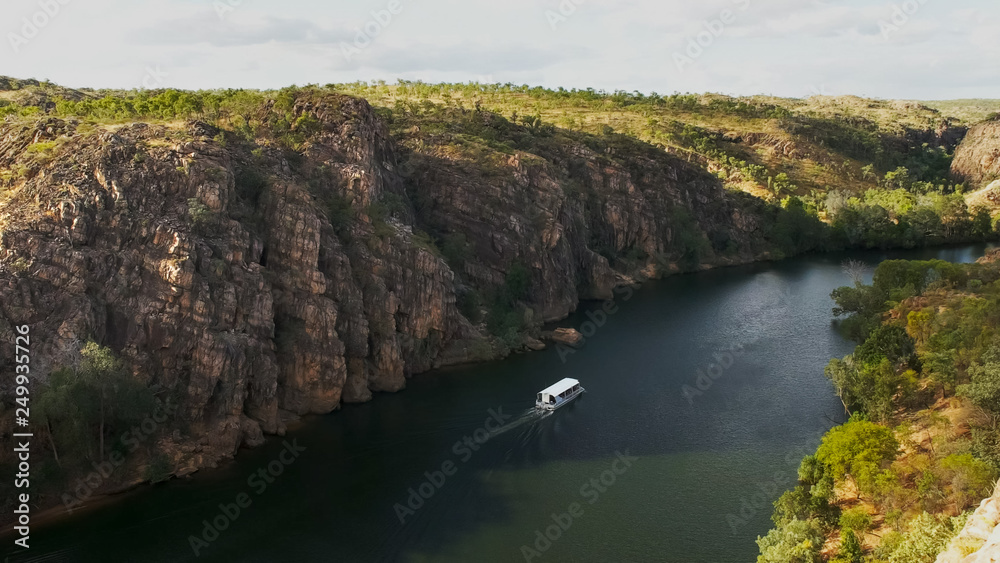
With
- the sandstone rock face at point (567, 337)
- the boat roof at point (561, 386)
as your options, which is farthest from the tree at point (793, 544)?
the sandstone rock face at point (567, 337)

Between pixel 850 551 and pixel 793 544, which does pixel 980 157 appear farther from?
pixel 793 544

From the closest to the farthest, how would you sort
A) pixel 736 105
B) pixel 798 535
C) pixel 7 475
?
pixel 798 535 < pixel 7 475 < pixel 736 105

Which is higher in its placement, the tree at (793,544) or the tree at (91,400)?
the tree at (91,400)

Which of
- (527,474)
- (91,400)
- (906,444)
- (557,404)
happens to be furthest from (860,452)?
(91,400)

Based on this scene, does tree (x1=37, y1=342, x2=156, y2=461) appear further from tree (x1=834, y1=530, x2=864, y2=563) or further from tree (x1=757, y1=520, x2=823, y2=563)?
tree (x1=834, y1=530, x2=864, y2=563)

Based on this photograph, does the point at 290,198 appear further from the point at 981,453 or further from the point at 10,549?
the point at 981,453

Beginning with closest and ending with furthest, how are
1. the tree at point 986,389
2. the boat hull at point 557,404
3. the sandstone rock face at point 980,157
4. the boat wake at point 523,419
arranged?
the tree at point 986,389
the boat wake at point 523,419
the boat hull at point 557,404
the sandstone rock face at point 980,157

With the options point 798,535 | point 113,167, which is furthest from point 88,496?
point 798,535

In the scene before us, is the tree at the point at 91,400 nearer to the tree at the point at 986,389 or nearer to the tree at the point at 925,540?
the tree at the point at 925,540
